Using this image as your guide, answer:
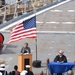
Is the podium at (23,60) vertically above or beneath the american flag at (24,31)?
beneath

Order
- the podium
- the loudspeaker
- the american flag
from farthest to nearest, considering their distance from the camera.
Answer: the loudspeaker < the american flag < the podium

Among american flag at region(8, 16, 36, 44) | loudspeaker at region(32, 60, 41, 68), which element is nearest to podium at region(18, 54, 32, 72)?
american flag at region(8, 16, 36, 44)

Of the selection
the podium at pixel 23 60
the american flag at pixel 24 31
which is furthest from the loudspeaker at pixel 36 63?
the podium at pixel 23 60

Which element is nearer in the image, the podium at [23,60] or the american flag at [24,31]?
the podium at [23,60]

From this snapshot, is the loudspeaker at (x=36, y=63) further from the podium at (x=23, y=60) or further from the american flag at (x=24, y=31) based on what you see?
the podium at (x=23, y=60)

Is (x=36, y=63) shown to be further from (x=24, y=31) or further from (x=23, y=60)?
(x=23, y=60)

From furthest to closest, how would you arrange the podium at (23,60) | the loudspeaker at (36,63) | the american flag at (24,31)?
the loudspeaker at (36,63) → the american flag at (24,31) → the podium at (23,60)

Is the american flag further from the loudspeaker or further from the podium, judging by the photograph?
the loudspeaker

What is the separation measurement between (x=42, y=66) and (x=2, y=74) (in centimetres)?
555

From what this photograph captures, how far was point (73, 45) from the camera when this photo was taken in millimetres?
20484

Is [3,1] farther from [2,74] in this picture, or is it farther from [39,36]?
[2,74]

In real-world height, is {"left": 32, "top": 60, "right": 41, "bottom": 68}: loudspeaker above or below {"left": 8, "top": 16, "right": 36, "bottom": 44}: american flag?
below

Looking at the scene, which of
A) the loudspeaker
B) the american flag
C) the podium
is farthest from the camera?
the loudspeaker

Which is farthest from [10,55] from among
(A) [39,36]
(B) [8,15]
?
(B) [8,15]
